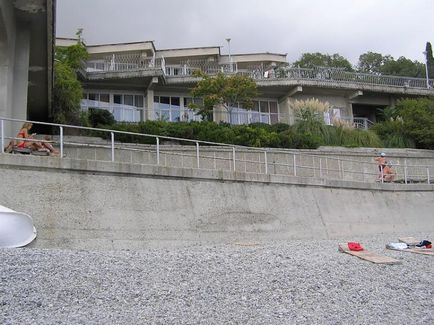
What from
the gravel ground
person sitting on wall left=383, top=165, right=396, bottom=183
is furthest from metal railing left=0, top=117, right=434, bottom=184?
the gravel ground

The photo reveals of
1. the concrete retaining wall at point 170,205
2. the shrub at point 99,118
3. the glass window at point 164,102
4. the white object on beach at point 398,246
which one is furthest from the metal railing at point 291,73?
the white object on beach at point 398,246

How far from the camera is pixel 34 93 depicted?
854 inches

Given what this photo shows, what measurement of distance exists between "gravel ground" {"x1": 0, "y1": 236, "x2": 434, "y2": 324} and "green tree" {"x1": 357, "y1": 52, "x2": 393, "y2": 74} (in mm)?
56028

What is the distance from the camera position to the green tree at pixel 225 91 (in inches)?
1073

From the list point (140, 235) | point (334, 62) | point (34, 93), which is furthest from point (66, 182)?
point (334, 62)

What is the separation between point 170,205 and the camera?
12555 mm

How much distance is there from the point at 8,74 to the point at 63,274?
9.71 metres

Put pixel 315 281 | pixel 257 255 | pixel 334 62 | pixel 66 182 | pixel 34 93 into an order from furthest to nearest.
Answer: pixel 334 62
pixel 34 93
pixel 66 182
pixel 257 255
pixel 315 281

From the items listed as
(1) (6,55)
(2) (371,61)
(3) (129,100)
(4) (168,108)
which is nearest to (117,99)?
(3) (129,100)

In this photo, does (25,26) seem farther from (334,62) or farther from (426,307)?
(334,62)

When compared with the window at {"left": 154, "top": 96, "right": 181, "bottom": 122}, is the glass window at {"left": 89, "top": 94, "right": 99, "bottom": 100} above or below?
above

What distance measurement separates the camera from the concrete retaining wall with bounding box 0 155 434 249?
A: 10641 mm

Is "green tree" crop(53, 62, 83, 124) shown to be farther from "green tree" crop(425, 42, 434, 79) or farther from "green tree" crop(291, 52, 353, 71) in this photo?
"green tree" crop(425, 42, 434, 79)

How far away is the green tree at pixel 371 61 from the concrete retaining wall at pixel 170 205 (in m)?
47.2
